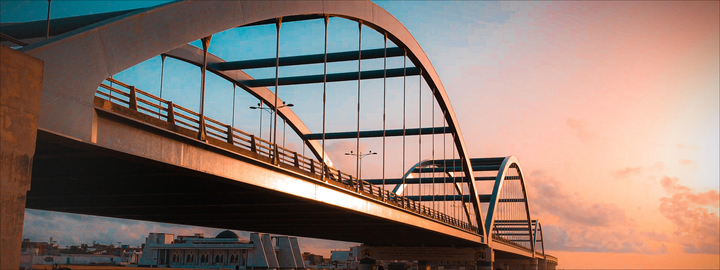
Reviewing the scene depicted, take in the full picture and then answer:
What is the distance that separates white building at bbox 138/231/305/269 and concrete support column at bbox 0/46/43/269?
3822 inches

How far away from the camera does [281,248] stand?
118 meters

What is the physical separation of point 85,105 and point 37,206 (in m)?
18.4

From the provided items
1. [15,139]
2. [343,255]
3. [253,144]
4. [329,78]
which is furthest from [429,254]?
[343,255]

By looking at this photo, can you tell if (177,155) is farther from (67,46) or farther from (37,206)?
(37,206)

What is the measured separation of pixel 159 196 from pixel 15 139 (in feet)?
46.8

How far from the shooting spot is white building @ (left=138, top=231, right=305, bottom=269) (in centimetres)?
10831

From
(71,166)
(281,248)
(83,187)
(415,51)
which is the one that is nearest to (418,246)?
(415,51)

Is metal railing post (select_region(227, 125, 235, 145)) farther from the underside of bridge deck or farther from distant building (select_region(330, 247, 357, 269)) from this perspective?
distant building (select_region(330, 247, 357, 269))

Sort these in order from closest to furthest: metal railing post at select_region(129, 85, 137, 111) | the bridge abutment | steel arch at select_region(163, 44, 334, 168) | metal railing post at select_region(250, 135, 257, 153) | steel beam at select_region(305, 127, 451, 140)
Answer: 1. metal railing post at select_region(129, 85, 137, 111)
2. metal railing post at select_region(250, 135, 257, 153)
3. steel arch at select_region(163, 44, 334, 168)
4. steel beam at select_region(305, 127, 451, 140)
5. the bridge abutment

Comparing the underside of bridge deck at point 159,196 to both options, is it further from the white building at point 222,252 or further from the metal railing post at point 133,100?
the white building at point 222,252

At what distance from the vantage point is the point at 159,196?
2570cm

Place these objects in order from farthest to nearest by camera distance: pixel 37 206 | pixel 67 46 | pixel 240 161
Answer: pixel 37 206 → pixel 240 161 → pixel 67 46

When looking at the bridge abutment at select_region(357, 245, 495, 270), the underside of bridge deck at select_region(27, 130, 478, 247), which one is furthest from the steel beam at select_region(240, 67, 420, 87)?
the bridge abutment at select_region(357, 245, 495, 270)

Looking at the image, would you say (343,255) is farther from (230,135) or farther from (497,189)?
(230,135)
